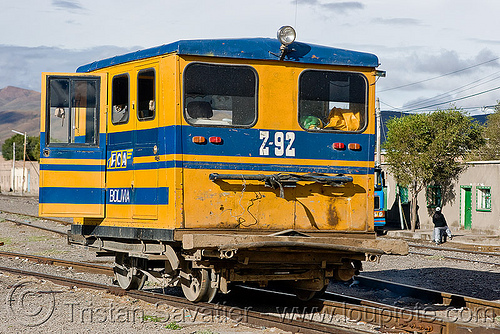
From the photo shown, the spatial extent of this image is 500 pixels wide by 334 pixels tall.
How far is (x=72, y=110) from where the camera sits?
9.27 meters

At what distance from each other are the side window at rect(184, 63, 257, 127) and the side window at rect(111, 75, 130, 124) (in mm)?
1195

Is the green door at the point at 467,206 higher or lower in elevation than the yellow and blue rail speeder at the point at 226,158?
lower

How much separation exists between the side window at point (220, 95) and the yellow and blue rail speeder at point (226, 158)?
0.04 feet

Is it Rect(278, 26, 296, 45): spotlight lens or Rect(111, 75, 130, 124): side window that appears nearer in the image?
Rect(278, 26, 296, 45): spotlight lens

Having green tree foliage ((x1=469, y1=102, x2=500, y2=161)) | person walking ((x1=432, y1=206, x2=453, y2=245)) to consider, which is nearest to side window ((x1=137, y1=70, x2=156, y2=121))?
person walking ((x1=432, y1=206, x2=453, y2=245))

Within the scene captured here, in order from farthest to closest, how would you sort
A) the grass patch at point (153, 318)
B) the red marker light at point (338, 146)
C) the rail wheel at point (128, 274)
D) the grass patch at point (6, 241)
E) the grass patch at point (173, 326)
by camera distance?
the grass patch at point (6, 241)
the rail wheel at point (128, 274)
the red marker light at point (338, 146)
the grass patch at point (153, 318)
the grass patch at point (173, 326)

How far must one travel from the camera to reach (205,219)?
8062 mm

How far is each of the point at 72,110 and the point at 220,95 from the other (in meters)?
2.27

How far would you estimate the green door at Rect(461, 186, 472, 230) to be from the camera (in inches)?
1158

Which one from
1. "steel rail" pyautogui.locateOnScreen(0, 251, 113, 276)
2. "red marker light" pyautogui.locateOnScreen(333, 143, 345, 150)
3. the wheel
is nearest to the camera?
"red marker light" pyautogui.locateOnScreen(333, 143, 345, 150)

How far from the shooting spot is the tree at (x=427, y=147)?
29.2 meters

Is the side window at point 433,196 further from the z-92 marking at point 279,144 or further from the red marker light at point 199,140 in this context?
the red marker light at point 199,140

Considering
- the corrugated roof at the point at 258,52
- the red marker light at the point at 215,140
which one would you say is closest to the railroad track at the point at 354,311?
the red marker light at the point at 215,140

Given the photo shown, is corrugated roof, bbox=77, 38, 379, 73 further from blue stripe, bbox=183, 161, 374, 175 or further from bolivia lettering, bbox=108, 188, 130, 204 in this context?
bolivia lettering, bbox=108, 188, 130, 204
